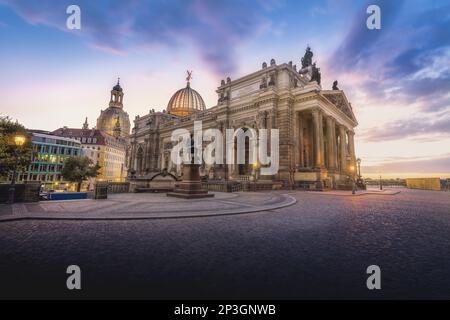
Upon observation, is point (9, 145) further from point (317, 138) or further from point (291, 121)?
point (317, 138)

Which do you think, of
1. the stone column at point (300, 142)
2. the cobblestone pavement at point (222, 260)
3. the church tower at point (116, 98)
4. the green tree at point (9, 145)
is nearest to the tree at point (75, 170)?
the green tree at point (9, 145)

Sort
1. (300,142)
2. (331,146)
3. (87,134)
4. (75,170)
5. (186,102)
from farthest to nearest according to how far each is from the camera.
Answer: (87,134), (186,102), (75,170), (300,142), (331,146)

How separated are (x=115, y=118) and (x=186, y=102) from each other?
2741 inches

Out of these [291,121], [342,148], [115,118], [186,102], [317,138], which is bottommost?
[342,148]

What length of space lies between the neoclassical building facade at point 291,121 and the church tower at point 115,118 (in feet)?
244

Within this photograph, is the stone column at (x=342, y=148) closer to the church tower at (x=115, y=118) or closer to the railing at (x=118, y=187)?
the railing at (x=118, y=187)

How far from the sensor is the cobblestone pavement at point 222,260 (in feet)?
8.19

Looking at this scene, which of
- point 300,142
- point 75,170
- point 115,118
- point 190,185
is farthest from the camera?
point 115,118

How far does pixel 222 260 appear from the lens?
3.42m

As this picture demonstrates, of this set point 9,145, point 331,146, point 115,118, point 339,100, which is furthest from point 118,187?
point 115,118

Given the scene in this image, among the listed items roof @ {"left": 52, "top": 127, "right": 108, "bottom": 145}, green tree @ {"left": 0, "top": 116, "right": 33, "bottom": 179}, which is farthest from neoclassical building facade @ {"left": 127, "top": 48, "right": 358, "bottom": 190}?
roof @ {"left": 52, "top": 127, "right": 108, "bottom": 145}

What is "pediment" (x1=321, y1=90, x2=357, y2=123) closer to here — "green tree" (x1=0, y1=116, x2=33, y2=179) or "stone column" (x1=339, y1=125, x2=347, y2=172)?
"stone column" (x1=339, y1=125, x2=347, y2=172)

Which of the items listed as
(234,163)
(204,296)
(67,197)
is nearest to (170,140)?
(234,163)

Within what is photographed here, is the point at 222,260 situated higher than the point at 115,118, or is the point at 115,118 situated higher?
the point at 115,118
